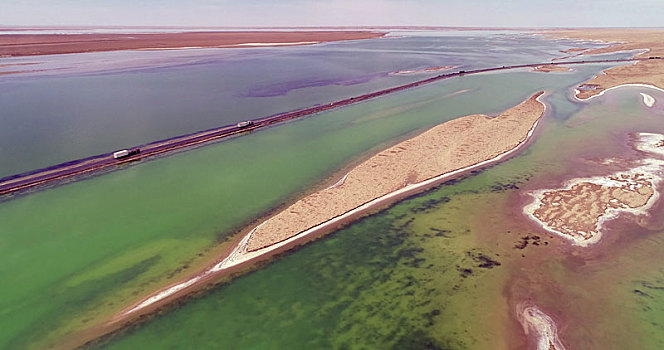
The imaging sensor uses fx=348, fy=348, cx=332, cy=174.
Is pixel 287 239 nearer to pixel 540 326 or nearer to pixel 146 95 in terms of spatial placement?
pixel 540 326

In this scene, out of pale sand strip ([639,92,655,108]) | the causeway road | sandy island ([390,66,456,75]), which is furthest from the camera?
sandy island ([390,66,456,75])

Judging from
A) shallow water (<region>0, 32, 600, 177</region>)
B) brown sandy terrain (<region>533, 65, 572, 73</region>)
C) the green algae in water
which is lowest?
brown sandy terrain (<region>533, 65, 572, 73</region>)

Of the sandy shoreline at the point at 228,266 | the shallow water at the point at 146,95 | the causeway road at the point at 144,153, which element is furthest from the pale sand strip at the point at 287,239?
the shallow water at the point at 146,95

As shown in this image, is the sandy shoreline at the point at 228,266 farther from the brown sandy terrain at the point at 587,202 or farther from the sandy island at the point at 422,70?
the sandy island at the point at 422,70

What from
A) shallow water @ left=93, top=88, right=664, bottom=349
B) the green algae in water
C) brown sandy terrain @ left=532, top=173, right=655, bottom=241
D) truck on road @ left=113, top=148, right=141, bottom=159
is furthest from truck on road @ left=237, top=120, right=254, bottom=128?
brown sandy terrain @ left=532, top=173, right=655, bottom=241

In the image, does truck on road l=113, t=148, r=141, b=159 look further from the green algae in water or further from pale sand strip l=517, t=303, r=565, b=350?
pale sand strip l=517, t=303, r=565, b=350

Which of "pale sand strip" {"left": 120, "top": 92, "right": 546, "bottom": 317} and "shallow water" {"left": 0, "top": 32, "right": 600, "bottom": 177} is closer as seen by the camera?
"pale sand strip" {"left": 120, "top": 92, "right": 546, "bottom": 317}

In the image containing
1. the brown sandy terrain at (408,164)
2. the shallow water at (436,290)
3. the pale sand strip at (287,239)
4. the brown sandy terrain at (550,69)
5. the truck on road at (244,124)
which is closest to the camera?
the shallow water at (436,290)

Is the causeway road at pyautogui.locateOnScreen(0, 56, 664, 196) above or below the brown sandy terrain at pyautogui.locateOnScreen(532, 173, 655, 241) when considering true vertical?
above
